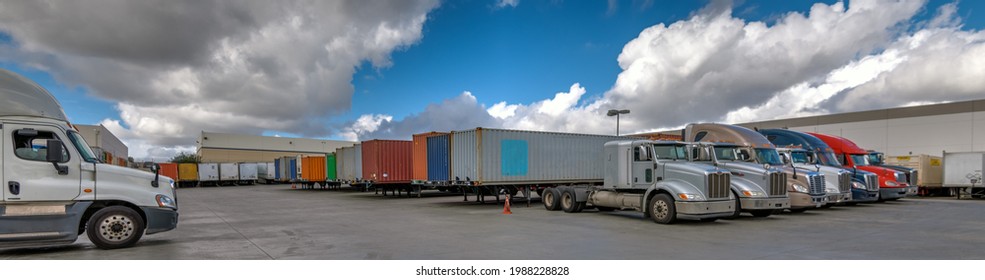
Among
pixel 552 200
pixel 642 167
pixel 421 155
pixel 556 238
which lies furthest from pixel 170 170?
pixel 556 238

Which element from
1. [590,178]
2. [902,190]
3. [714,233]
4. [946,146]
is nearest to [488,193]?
[590,178]

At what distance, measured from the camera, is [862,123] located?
161 ft

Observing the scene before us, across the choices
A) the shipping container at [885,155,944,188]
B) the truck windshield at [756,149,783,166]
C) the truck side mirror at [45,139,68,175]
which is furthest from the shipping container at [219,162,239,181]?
the shipping container at [885,155,944,188]

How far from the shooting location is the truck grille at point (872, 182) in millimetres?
19934

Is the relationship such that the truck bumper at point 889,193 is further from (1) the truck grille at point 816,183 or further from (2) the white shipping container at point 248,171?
(2) the white shipping container at point 248,171

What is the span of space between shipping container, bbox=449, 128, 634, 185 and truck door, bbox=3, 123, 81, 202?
1302 cm

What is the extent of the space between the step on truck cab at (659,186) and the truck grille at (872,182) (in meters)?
9.90

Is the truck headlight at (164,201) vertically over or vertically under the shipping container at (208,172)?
over

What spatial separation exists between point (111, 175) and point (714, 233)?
11.2m

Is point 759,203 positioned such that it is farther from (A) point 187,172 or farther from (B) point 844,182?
(A) point 187,172

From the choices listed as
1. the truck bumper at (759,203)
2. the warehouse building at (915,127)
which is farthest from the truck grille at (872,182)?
the warehouse building at (915,127)

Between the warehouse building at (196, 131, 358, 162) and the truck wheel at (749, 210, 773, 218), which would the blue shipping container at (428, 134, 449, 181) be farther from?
the warehouse building at (196, 131, 358, 162)

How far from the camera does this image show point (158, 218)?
30.5ft

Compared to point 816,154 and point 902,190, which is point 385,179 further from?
point 902,190
